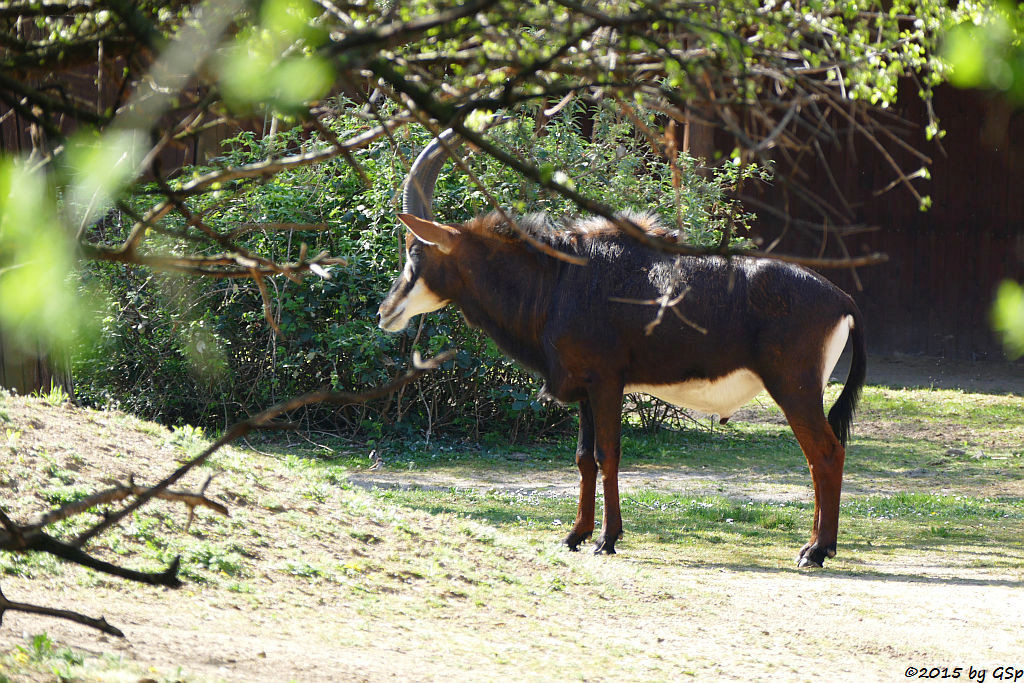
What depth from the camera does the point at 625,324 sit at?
6656mm

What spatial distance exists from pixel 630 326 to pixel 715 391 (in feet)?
2.15

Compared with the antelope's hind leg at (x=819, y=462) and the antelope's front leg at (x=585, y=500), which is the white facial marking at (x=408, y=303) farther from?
the antelope's hind leg at (x=819, y=462)

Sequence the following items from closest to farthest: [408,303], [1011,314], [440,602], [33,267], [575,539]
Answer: [1011,314]
[33,267]
[440,602]
[575,539]
[408,303]

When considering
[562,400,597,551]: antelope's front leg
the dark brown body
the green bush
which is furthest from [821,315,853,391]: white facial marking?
the green bush

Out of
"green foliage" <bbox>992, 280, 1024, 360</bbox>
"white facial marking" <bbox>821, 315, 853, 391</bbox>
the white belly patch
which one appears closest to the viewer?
"green foliage" <bbox>992, 280, 1024, 360</bbox>

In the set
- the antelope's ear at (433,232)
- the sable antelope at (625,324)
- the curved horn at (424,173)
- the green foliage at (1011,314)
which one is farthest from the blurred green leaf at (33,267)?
the antelope's ear at (433,232)

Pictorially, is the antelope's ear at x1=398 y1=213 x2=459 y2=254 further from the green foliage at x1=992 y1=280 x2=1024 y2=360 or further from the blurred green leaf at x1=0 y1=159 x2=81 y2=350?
the green foliage at x1=992 y1=280 x2=1024 y2=360

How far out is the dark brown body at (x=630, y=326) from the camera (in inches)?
253

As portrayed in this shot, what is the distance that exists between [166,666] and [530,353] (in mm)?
3816

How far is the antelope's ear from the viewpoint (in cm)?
688

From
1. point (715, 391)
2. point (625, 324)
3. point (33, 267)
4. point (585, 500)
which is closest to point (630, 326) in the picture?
point (625, 324)

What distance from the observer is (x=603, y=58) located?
3.87 metres

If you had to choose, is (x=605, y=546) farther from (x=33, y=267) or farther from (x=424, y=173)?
(x=33, y=267)

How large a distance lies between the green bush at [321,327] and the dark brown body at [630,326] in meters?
2.93
